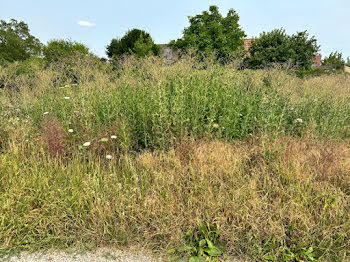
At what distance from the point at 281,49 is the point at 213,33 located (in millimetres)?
5763

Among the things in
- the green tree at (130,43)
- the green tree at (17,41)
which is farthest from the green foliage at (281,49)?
the green tree at (17,41)

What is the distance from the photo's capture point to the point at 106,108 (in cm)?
354

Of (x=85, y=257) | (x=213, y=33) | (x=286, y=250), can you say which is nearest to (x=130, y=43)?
(x=213, y=33)

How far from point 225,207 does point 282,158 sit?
1.02 m

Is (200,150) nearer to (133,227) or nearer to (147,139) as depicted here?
(147,139)

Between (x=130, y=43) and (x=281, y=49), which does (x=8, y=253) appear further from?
(x=130, y=43)

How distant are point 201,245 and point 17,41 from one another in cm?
3664

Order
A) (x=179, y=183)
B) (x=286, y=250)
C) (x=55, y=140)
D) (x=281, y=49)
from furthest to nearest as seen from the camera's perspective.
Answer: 1. (x=281, y=49)
2. (x=55, y=140)
3. (x=179, y=183)
4. (x=286, y=250)

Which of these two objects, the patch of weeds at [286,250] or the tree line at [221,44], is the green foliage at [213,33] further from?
the patch of weeds at [286,250]

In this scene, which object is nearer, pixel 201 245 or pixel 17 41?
pixel 201 245

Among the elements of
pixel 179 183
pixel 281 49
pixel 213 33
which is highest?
pixel 213 33

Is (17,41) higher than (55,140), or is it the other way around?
(17,41)

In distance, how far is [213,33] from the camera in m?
18.5

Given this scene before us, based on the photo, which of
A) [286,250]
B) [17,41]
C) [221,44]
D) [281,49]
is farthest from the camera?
[17,41]
